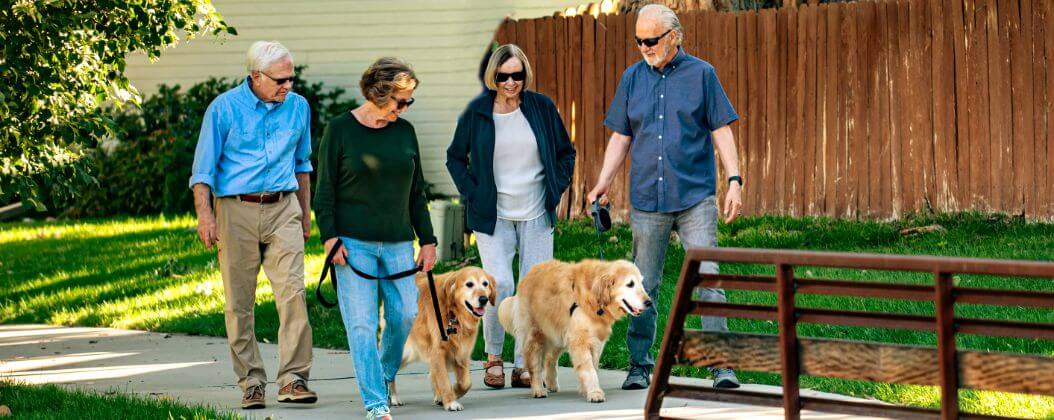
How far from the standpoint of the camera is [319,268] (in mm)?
13703

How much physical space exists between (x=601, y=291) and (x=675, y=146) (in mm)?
912

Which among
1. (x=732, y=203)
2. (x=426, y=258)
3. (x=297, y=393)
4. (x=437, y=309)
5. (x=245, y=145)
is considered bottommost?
(x=297, y=393)

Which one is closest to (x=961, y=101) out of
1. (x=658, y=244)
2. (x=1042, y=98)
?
(x=1042, y=98)

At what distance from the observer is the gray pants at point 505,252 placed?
8.41 metres

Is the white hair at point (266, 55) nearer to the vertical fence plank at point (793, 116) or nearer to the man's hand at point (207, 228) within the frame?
the man's hand at point (207, 228)

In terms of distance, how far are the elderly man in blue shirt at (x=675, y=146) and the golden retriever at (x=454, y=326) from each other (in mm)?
1000

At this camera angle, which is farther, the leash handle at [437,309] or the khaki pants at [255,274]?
the khaki pants at [255,274]

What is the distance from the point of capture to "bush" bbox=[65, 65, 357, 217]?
1864 cm

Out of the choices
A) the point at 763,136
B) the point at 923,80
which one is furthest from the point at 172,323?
the point at 923,80

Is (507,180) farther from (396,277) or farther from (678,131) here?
(396,277)

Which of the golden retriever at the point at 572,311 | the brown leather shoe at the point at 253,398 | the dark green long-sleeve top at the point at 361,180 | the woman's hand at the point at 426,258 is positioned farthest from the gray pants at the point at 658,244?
the brown leather shoe at the point at 253,398

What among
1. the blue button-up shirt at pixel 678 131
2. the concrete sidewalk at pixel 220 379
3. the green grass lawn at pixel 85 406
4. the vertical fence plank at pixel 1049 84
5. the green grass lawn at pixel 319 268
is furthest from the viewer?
the vertical fence plank at pixel 1049 84

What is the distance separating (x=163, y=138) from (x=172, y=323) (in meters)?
7.90

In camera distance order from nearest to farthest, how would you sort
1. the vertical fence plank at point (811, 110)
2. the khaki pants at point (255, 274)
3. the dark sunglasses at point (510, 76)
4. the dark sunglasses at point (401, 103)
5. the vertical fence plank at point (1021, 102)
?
the dark sunglasses at point (401, 103)
the khaki pants at point (255, 274)
the dark sunglasses at point (510, 76)
the vertical fence plank at point (1021, 102)
the vertical fence plank at point (811, 110)
